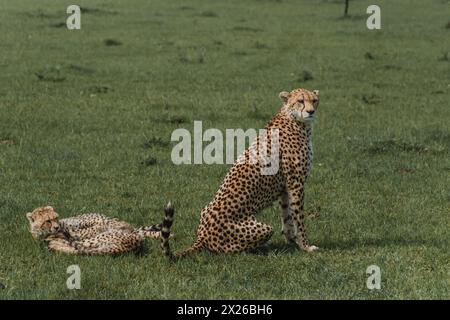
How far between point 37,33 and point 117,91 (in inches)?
429

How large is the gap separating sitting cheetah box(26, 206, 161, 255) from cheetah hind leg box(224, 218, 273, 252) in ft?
3.50

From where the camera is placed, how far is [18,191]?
39.3ft

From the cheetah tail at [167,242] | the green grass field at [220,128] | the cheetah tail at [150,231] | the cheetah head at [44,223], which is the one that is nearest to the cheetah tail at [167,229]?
the cheetah tail at [167,242]

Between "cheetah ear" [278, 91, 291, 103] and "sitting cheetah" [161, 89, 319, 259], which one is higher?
"cheetah ear" [278, 91, 291, 103]

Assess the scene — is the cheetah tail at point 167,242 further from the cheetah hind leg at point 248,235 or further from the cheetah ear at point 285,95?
the cheetah ear at point 285,95

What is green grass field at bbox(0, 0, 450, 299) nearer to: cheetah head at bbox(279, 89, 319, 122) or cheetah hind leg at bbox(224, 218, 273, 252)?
cheetah hind leg at bbox(224, 218, 273, 252)

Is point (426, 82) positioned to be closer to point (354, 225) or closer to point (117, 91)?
point (117, 91)

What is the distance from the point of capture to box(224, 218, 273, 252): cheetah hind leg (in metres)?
8.91

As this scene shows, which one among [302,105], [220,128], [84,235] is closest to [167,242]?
[84,235]

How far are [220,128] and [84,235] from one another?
7756mm

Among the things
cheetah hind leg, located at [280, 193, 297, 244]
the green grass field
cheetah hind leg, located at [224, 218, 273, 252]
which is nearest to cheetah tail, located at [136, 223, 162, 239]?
the green grass field

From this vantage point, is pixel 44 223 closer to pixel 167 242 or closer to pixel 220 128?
pixel 167 242

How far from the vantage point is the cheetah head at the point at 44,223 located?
9.09m
